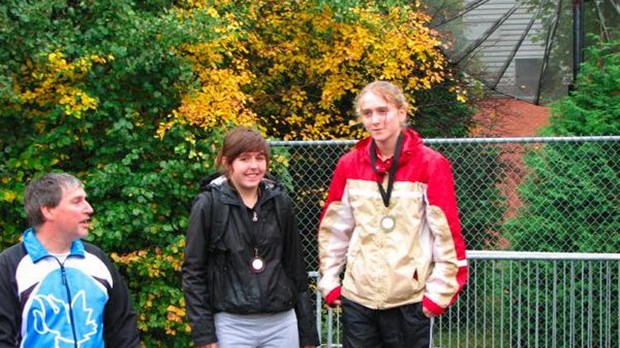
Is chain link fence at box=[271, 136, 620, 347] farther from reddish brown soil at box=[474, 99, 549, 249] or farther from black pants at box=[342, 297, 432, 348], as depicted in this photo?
black pants at box=[342, 297, 432, 348]

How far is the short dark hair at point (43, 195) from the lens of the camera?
3.83m

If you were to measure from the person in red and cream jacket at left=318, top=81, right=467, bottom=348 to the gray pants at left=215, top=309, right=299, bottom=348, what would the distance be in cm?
31

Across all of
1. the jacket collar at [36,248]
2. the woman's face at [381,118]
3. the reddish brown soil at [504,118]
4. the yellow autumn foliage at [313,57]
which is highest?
the yellow autumn foliage at [313,57]

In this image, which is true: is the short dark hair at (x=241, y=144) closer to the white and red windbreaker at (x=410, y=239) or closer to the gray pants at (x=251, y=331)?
the white and red windbreaker at (x=410, y=239)

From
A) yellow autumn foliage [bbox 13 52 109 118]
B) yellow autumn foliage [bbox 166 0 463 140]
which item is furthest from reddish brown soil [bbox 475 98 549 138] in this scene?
yellow autumn foliage [bbox 13 52 109 118]

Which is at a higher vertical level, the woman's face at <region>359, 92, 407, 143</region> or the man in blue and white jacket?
the woman's face at <region>359, 92, 407, 143</region>

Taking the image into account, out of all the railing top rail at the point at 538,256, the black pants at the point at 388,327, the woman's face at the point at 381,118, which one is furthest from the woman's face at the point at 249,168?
the railing top rail at the point at 538,256

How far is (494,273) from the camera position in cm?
669

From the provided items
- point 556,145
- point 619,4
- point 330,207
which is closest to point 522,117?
point 619,4

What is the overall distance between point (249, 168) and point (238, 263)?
1.39 ft

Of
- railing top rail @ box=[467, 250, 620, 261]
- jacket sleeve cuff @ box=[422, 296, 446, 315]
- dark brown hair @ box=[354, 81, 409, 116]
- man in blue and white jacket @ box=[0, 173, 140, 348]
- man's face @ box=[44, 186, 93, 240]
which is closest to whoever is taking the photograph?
man in blue and white jacket @ box=[0, 173, 140, 348]

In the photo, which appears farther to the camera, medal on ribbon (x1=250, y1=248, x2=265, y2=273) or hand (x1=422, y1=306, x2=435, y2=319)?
medal on ribbon (x1=250, y1=248, x2=265, y2=273)

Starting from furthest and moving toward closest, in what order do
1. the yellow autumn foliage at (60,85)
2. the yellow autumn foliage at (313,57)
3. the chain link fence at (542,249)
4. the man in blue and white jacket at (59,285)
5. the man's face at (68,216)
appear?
the yellow autumn foliage at (313,57)
the chain link fence at (542,249)
the yellow autumn foliage at (60,85)
the man's face at (68,216)
the man in blue and white jacket at (59,285)

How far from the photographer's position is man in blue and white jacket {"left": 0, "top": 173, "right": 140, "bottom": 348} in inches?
146
